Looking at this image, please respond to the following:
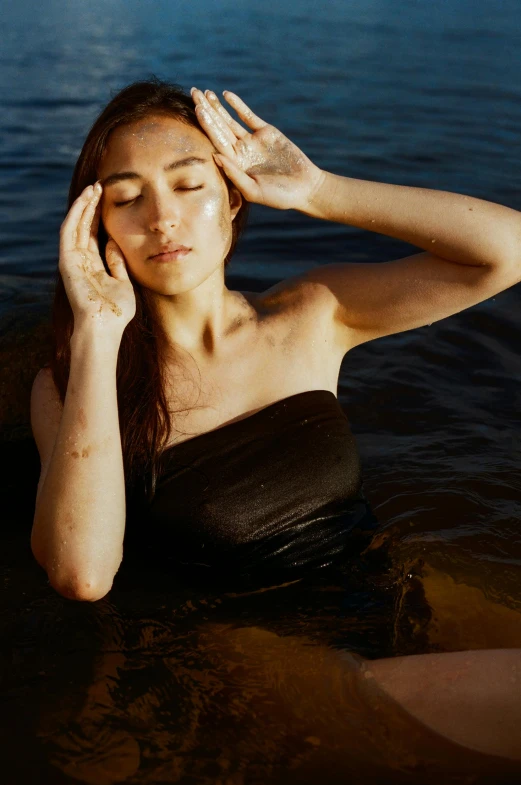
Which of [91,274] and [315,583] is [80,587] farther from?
[91,274]

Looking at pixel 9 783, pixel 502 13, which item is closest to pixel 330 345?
pixel 9 783

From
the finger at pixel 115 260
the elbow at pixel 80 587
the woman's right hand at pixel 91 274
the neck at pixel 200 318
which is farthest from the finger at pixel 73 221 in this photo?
the elbow at pixel 80 587

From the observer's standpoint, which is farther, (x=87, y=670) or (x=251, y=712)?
(x=87, y=670)

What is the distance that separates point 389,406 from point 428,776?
2940 millimetres

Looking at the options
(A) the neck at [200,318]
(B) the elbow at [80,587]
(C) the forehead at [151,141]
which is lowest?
(B) the elbow at [80,587]

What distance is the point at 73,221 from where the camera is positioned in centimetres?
330

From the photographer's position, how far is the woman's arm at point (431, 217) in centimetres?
342

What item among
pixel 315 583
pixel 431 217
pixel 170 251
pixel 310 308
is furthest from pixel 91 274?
pixel 315 583

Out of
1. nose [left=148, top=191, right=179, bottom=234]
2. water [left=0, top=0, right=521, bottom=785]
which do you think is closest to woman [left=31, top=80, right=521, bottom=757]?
nose [left=148, top=191, right=179, bottom=234]

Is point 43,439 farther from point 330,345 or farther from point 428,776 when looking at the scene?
point 428,776

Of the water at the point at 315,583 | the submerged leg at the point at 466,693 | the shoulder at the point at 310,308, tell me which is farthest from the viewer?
the shoulder at the point at 310,308

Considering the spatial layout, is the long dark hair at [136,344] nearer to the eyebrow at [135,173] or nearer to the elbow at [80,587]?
the eyebrow at [135,173]

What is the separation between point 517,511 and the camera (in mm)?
4402

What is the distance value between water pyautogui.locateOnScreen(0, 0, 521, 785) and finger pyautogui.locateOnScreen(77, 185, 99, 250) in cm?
127
